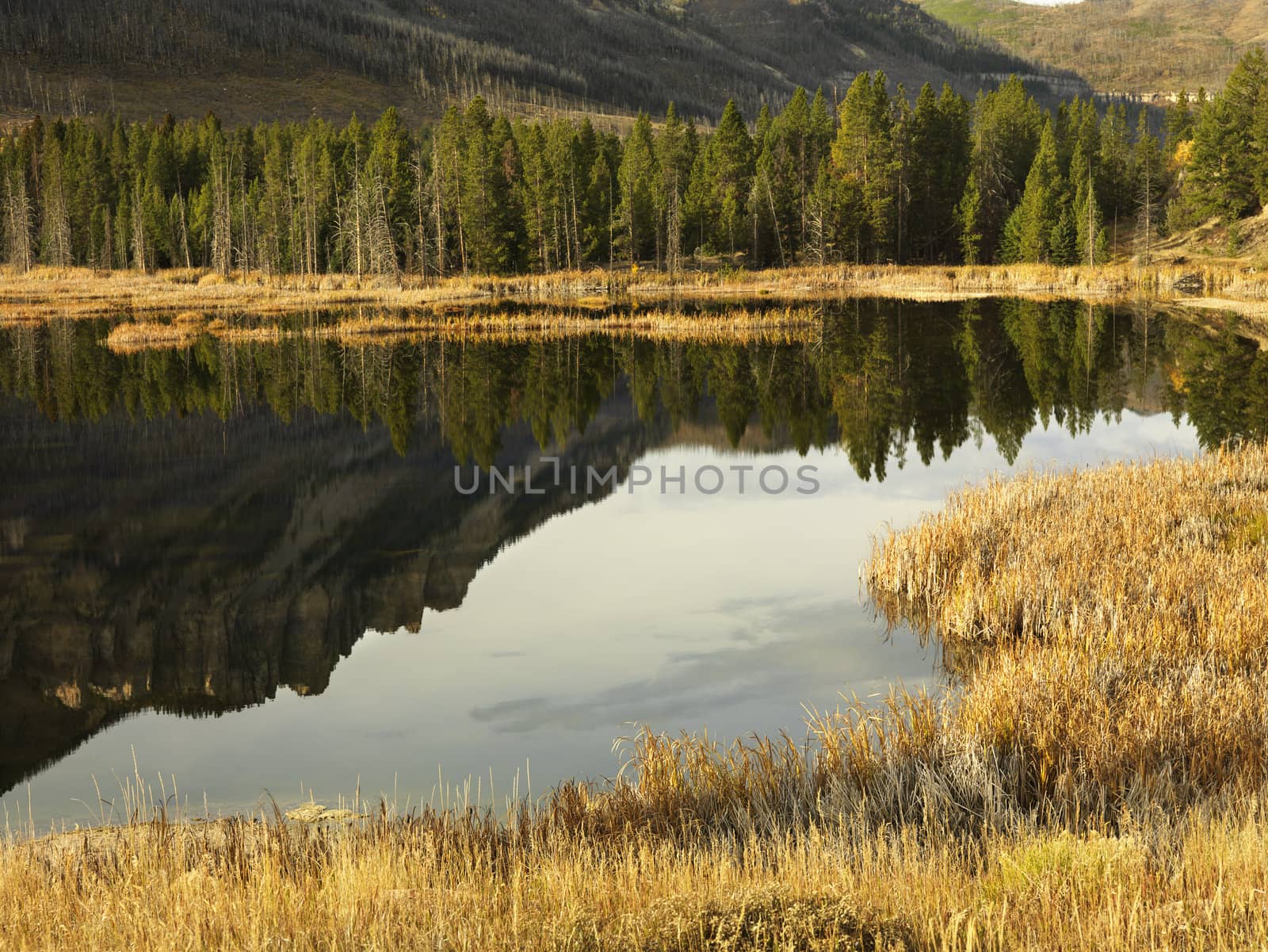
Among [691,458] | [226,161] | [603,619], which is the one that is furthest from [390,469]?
[226,161]

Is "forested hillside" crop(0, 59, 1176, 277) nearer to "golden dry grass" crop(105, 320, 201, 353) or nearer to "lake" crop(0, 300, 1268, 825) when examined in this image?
"golden dry grass" crop(105, 320, 201, 353)

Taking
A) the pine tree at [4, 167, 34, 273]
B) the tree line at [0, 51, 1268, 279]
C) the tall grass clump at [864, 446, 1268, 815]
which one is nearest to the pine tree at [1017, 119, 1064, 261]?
the tree line at [0, 51, 1268, 279]

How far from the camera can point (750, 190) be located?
86.1 m

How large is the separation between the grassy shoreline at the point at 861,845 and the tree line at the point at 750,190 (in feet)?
222

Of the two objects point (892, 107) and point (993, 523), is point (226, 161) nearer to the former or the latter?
point (892, 107)

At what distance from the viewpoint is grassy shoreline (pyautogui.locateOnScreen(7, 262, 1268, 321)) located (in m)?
63.7

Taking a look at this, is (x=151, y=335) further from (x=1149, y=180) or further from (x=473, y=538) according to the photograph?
(x=1149, y=180)

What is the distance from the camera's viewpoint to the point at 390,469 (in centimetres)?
2500

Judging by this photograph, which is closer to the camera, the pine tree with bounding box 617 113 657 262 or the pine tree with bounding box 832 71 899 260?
the pine tree with bounding box 832 71 899 260

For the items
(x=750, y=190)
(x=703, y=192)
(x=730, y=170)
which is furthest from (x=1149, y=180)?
(x=703, y=192)

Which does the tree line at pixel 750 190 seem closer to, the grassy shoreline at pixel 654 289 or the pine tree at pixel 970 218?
the pine tree at pixel 970 218

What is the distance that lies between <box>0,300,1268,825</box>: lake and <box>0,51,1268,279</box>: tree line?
39171 millimetres

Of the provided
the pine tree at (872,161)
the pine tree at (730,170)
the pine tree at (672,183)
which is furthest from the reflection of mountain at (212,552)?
the pine tree at (872,161)

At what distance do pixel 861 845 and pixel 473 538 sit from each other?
12538mm
